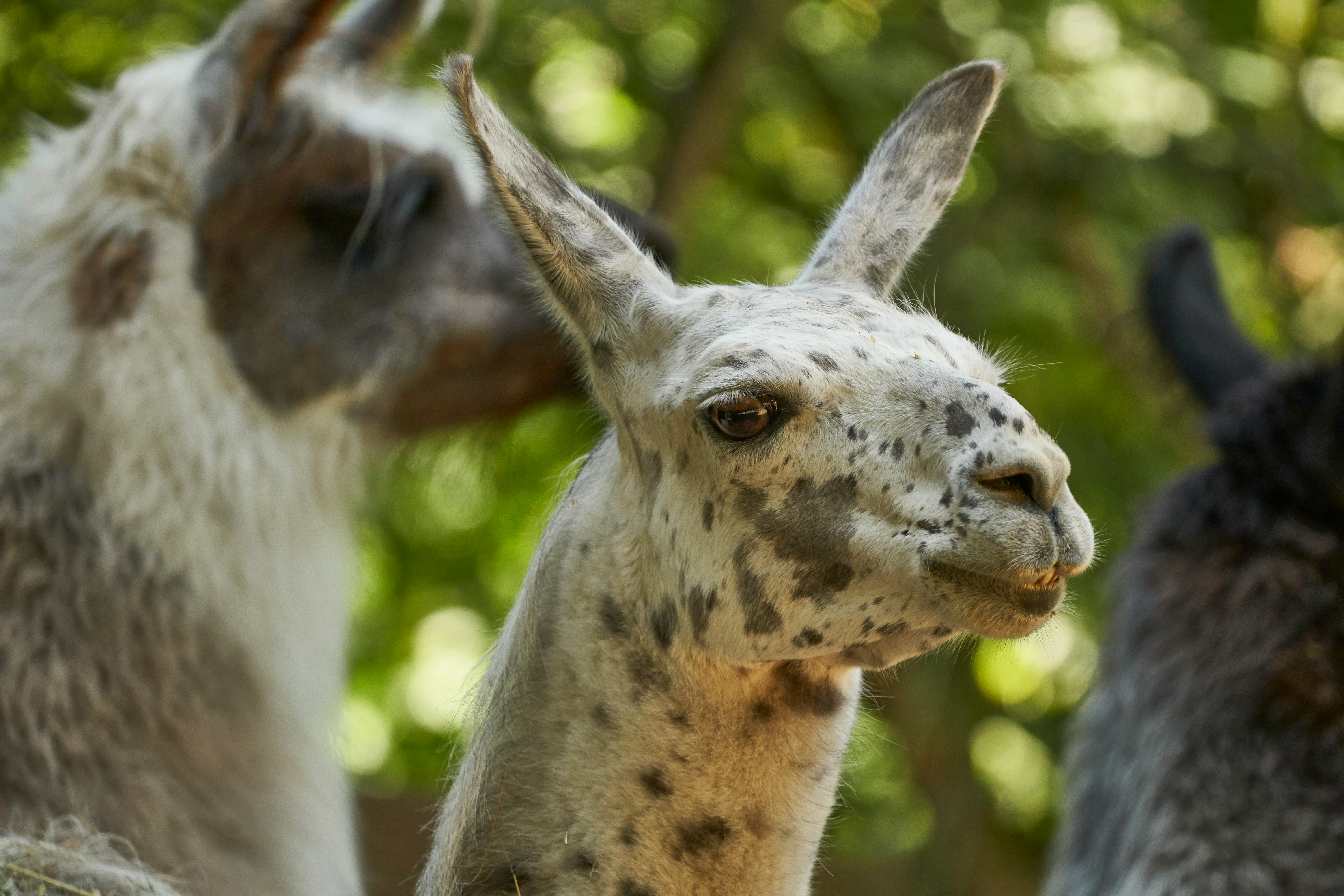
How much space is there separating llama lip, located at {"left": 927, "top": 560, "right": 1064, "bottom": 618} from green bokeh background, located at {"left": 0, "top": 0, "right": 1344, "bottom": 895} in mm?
4558

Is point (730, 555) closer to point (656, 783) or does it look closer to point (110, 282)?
point (656, 783)

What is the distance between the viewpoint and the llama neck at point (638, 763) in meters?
1.97

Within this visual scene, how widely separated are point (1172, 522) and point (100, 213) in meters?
2.93

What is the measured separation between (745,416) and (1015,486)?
13.9 inches

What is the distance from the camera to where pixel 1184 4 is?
720 cm

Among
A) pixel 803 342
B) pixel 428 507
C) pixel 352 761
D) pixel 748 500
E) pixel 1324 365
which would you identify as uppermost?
pixel 1324 365

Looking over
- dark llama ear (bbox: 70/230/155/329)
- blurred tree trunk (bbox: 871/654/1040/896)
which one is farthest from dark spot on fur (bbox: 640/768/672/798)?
blurred tree trunk (bbox: 871/654/1040/896)

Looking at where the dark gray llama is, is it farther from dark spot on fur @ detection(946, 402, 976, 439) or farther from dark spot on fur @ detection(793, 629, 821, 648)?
dark spot on fur @ detection(946, 402, 976, 439)

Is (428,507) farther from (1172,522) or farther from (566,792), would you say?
(566,792)

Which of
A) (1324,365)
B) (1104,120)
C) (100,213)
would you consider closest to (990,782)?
(1104,120)

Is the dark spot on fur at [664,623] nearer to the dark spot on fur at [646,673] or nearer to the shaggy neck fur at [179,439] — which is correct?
the dark spot on fur at [646,673]

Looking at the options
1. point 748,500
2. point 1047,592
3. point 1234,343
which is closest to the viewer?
point 1047,592

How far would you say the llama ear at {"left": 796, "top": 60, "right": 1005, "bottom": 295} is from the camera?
2.24 m

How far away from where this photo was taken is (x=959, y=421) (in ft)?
5.77
